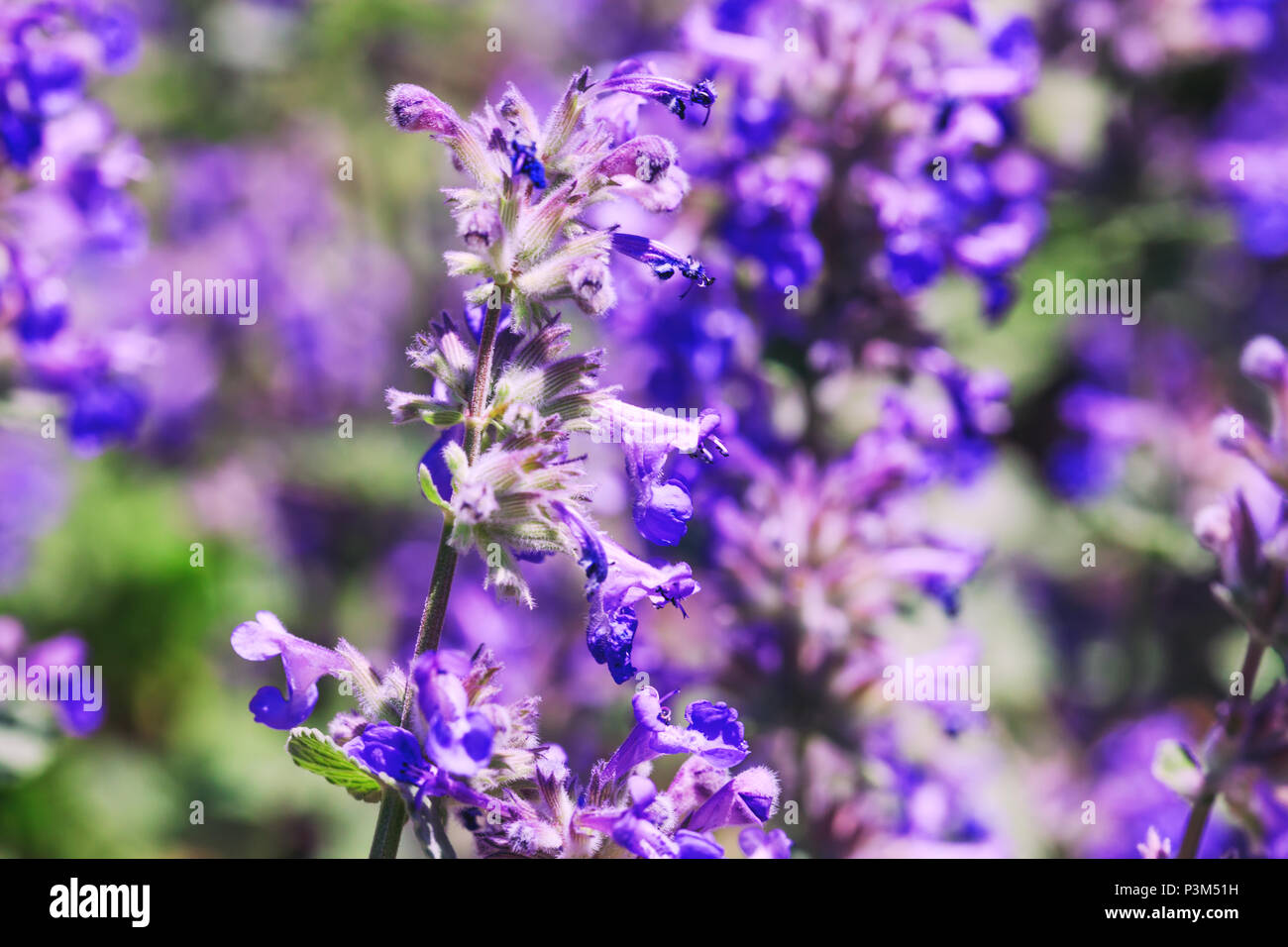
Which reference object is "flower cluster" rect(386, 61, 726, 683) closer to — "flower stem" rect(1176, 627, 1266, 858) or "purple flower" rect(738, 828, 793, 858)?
"purple flower" rect(738, 828, 793, 858)

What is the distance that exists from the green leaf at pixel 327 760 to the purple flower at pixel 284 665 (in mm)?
32

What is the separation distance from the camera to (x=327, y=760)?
6.27ft

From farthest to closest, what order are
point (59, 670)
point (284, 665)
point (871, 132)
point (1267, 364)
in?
point (871, 132), point (59, 670), point (1267, 364), point (284, 665)

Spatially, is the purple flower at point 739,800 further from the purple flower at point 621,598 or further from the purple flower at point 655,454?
the purple flower at point 655,454

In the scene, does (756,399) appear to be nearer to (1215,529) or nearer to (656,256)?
(1215,529)

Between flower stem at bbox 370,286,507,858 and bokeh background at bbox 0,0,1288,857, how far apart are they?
122 cm

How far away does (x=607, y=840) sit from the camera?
6.46 feet

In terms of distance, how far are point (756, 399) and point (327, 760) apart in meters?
2.05

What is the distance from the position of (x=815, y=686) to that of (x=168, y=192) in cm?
489

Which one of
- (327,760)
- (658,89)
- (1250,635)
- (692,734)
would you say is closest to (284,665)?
(327,760)

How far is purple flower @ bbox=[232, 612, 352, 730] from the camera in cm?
189

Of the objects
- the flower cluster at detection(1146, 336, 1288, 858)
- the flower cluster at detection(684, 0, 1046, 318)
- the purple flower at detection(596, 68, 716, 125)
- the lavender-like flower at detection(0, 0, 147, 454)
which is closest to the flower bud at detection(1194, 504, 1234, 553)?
the flower cluster at detection(1146, 336, 1288, 858)
